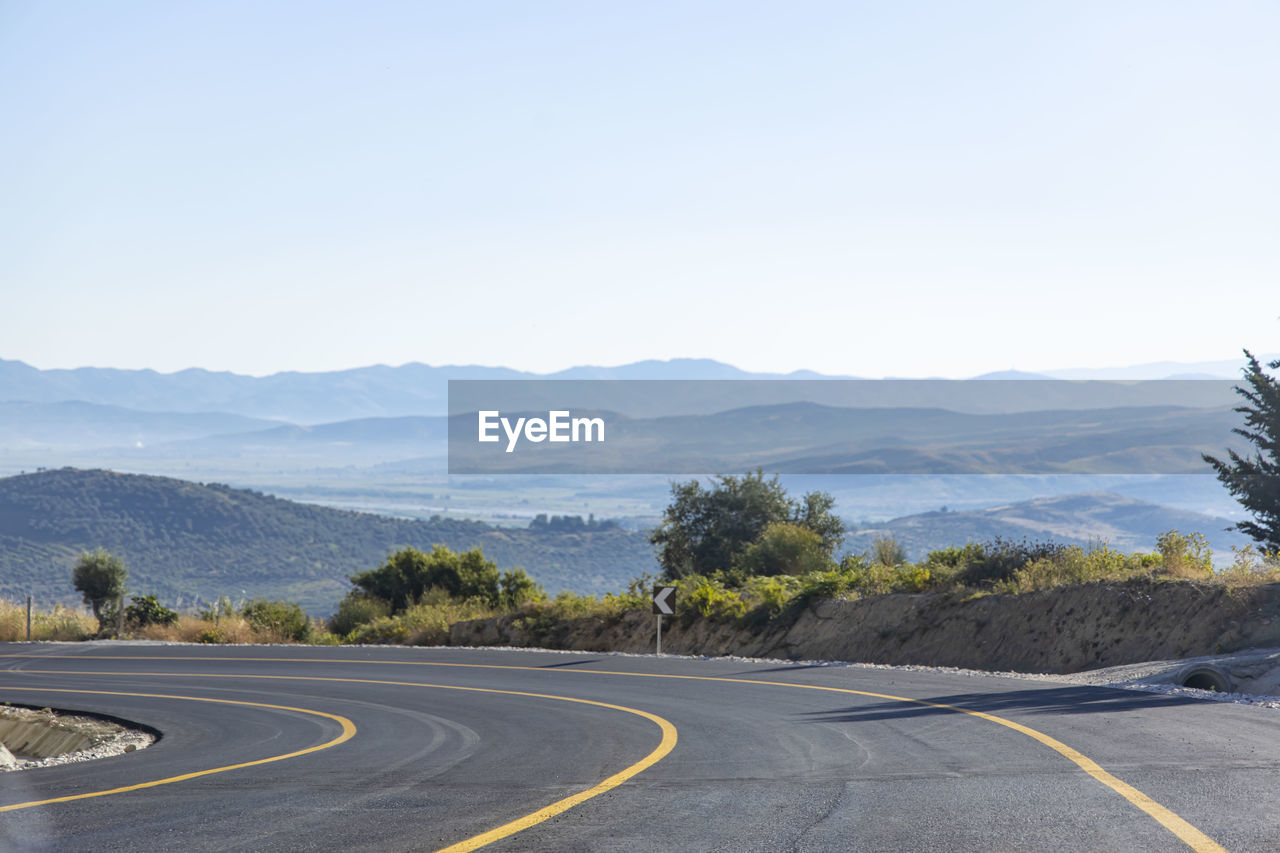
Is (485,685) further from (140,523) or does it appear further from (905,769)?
(140,523)

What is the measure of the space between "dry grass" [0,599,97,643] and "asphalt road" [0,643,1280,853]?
1903 cm

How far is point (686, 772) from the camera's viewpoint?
9648 mm

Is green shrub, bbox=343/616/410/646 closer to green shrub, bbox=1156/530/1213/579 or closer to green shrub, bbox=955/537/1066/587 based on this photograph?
green shrub, bbox=955/537/1066/587

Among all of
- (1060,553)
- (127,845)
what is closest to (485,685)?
(127,845)

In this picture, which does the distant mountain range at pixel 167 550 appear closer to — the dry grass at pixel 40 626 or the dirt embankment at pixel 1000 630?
the dry grass at pixel 40 626

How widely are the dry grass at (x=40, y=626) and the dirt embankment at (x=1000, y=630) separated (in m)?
14.2

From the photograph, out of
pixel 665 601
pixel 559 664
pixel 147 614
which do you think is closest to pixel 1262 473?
pixel 665 601

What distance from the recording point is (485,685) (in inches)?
765

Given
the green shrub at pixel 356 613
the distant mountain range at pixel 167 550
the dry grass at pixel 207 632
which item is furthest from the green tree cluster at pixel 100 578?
the distant mountain range at pixel 167 550

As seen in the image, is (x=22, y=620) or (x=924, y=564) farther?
(x=22, y=620)

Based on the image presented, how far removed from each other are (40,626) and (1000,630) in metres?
28.6

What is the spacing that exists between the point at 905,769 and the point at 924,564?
70.3 feet

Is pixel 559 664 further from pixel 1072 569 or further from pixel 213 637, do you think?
pixel 213 637

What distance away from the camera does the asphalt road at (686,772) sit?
7191 millimetres
